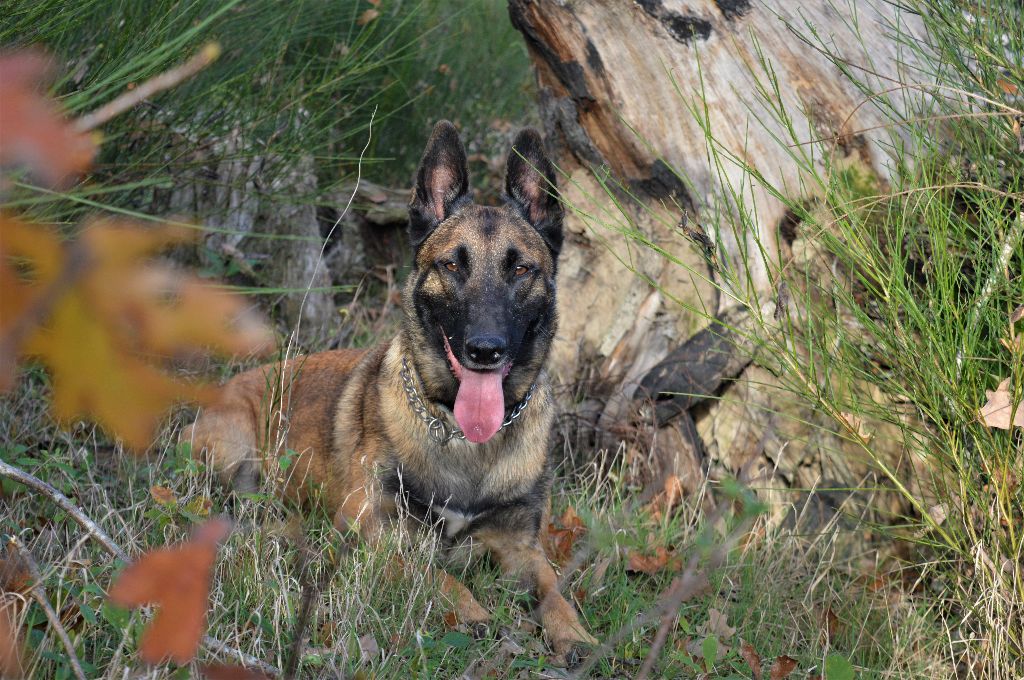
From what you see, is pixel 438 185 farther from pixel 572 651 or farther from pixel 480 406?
pixel 572 651

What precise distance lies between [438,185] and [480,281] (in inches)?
24.8

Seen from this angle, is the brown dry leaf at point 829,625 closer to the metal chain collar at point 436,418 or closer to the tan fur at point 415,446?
the tan fur at point 415,446

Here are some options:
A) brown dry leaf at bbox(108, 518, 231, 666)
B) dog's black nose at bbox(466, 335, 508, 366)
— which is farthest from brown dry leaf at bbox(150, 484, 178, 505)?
brown dry leaf at bbox(108, 518, 231, 666)

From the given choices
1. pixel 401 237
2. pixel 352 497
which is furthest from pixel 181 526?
pixel 401 237

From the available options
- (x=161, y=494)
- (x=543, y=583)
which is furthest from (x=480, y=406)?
(x=161, y=494)

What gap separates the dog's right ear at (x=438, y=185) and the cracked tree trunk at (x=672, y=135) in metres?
0.59

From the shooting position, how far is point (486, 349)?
3.78 metres

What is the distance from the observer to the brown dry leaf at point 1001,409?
326cm

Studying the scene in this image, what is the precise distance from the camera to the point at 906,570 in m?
4.37

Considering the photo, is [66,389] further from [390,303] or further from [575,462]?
[390,303]

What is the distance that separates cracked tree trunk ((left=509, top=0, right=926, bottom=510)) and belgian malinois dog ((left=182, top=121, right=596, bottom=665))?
1.40 ft

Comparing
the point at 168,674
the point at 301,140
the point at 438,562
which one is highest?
the point at 301,140

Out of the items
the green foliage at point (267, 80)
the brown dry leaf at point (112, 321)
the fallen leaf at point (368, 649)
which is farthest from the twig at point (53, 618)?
the brown dry leaf at point (112, 321)

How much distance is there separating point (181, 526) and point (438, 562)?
1.08 meters
